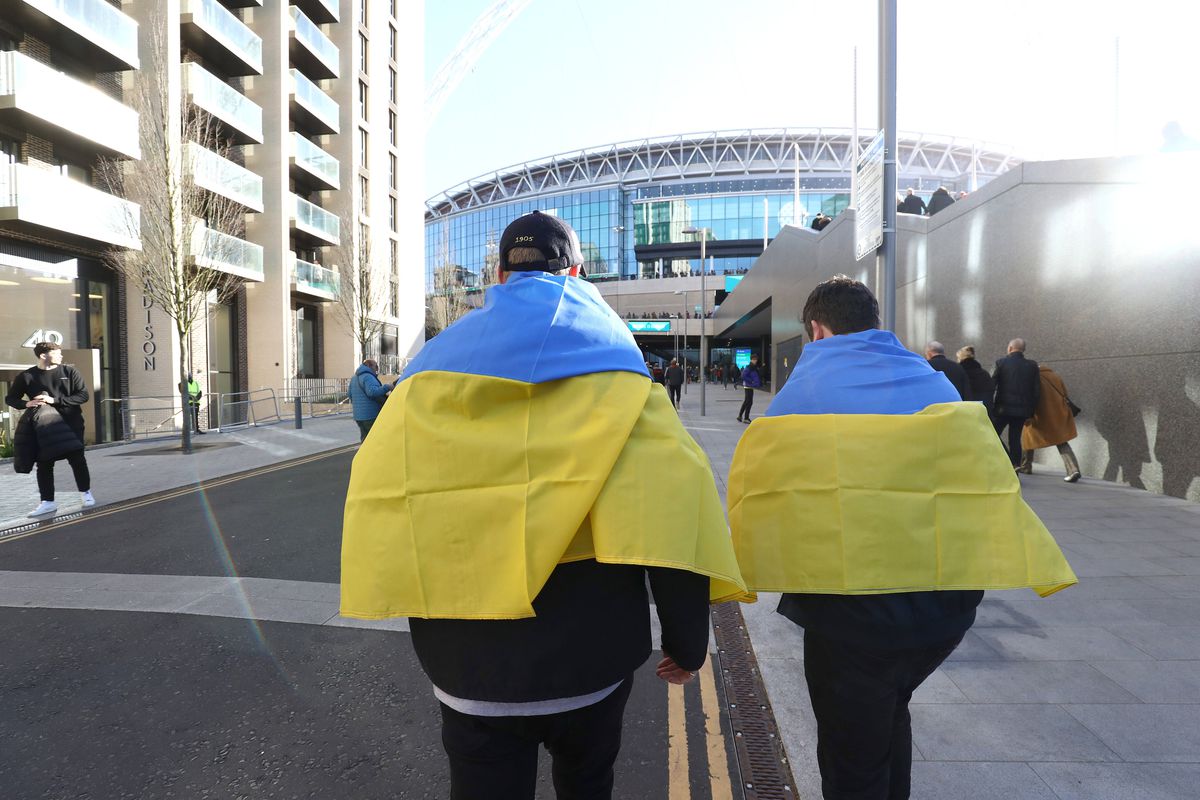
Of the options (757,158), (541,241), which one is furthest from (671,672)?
(757,158)

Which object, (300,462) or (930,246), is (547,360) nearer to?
(300,462)

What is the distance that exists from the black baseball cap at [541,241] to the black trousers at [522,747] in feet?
3.29

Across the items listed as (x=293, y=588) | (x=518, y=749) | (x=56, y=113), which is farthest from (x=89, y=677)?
(x=56, y=113)

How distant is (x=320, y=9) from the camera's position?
2934 cm

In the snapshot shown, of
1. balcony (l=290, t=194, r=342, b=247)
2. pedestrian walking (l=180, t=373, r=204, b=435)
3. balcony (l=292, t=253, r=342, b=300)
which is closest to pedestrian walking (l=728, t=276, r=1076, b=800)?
pedestrian walking (l=180, t=373, r=204, b=435)

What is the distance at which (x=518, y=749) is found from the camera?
141 centimetres

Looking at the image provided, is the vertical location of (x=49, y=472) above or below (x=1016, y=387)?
below

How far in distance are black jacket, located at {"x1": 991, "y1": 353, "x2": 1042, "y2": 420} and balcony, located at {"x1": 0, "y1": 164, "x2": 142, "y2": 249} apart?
61.4ft

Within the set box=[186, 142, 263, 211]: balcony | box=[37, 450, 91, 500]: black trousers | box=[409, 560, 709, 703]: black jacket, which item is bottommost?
box=[37, 450, 91, 500]: black trousers

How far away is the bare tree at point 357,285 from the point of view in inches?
1120

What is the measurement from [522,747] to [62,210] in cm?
1969

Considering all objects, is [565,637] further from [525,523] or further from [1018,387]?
[1018,387]

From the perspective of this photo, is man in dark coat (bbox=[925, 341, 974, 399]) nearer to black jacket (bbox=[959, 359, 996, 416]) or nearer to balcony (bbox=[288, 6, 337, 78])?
black jacket (bbox=[959, 359, 996, 416])

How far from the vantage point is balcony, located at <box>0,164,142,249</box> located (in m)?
14.3
